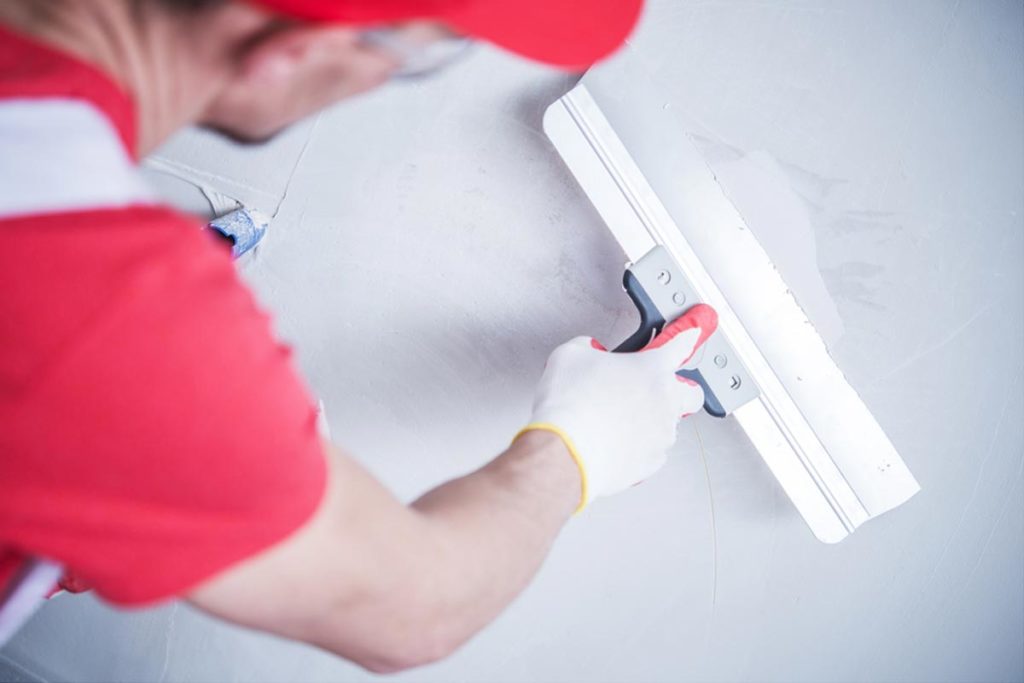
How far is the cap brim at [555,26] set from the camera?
0.62 meters

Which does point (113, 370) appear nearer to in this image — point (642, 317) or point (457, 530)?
point (457, 530)

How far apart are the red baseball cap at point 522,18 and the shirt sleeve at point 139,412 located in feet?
0.54

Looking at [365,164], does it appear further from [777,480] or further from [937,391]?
[937,391]

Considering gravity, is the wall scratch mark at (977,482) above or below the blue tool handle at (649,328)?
below

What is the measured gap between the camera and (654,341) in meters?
1.01

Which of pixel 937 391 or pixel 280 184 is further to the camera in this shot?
pixel 280 184

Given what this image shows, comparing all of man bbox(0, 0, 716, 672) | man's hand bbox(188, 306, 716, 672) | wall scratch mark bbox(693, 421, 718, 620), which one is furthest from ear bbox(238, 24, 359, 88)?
wall scratch mark bbox(693, 421, 718, 620)

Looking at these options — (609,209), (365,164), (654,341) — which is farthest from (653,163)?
(365,164)

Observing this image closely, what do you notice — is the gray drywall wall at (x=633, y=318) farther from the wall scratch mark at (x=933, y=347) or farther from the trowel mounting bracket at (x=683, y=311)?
the trowel mounting bracket at (x=683, y=311)

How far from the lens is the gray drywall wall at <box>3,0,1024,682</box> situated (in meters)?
1.01

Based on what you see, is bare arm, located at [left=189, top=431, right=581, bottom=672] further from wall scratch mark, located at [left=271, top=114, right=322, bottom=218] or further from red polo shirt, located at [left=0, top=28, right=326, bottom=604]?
wall scratch mark, located at [left=271, top=114, right=322, bottom=218]

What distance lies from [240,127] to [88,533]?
0.31 metres

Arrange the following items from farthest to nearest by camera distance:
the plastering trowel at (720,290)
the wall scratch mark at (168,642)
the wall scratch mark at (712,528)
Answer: the wall scratch mark at (168,642) < the wall scratch mark at (712,528) < the plastering trowel at (720,290)

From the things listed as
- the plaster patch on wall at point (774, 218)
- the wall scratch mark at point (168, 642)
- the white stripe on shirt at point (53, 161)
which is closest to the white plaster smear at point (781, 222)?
the plaster patch on wall at point (774, 218)
